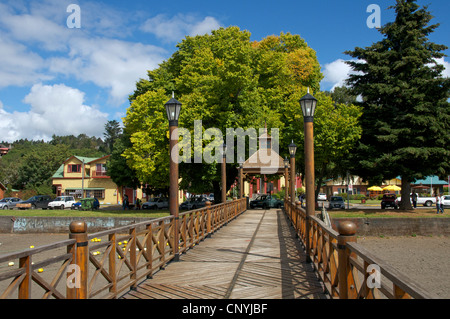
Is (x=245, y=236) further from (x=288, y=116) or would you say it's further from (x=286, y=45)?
(x=286, y=45)

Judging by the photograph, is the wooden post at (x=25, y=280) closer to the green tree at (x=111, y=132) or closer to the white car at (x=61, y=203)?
the white car at (x=61, y=203)

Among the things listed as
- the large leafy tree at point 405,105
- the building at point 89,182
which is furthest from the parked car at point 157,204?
the large leafy tree at point 405,105

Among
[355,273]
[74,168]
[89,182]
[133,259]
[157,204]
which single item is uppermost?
[74,168]

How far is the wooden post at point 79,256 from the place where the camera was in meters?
4.42

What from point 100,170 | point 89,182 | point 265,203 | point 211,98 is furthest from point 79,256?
point 89,182

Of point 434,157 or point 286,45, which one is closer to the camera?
point 434,157

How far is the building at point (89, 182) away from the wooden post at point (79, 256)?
48974mm

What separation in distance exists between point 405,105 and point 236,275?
22.7m

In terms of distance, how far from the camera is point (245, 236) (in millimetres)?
13266

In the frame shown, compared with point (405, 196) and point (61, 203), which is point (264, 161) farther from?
point (61, 203)

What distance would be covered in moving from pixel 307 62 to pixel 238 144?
12.0 meters

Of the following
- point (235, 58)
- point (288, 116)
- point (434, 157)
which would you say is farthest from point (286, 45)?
point (434, 157)

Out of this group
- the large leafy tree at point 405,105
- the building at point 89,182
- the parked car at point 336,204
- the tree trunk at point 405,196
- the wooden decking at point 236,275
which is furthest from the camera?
the building at point 89,182

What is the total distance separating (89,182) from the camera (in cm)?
5303
